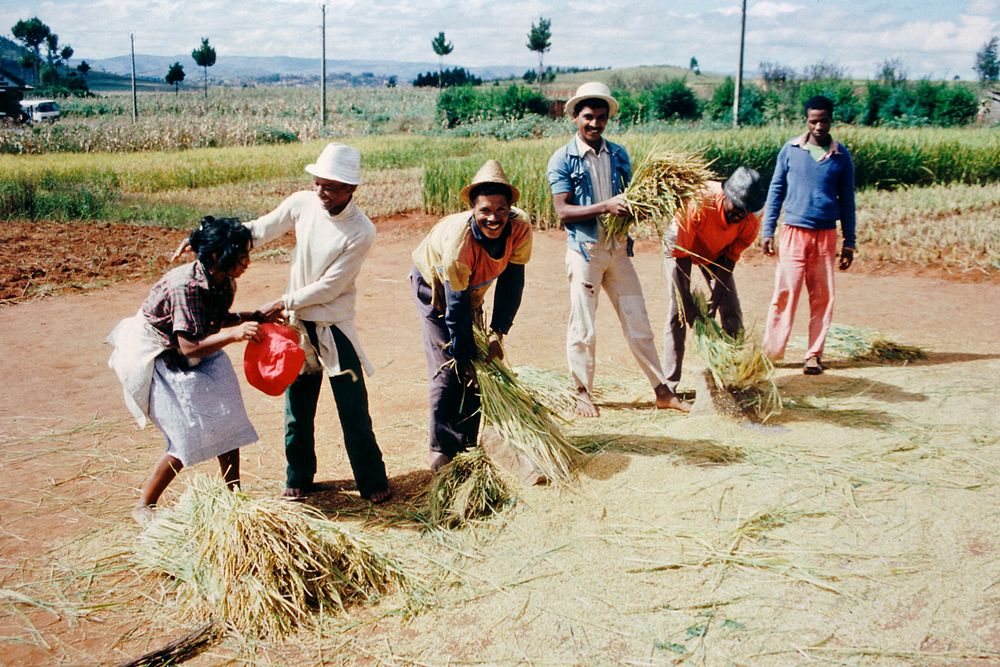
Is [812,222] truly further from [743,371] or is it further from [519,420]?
[519,420]

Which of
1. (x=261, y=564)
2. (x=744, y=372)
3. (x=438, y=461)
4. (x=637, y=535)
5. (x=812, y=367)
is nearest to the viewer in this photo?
(x=261, y=564)

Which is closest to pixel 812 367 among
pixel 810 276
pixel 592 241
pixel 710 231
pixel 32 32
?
pixel 810 276

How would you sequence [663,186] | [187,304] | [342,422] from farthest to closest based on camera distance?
[663,186], [342,422], [187,304]

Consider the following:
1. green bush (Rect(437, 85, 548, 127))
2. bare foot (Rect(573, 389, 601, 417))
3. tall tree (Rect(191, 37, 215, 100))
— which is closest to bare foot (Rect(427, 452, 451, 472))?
bare foot (Rect(573, 389, 601, 417))

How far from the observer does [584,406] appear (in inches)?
189

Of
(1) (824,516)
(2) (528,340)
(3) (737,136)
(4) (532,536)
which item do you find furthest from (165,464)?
(3) (737,136)

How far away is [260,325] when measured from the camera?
128 inches

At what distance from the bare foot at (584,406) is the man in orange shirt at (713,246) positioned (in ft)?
1.72

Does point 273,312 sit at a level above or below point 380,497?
above

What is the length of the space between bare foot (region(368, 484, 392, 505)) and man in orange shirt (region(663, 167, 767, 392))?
195 cm

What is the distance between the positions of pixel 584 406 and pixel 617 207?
1.22 m

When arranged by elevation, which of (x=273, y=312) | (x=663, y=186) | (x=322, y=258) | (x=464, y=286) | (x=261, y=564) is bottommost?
(x=261, y=564)

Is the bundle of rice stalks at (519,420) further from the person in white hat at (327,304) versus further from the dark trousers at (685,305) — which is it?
the dark trousers at (685,305)

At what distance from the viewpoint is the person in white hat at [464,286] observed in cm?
342
